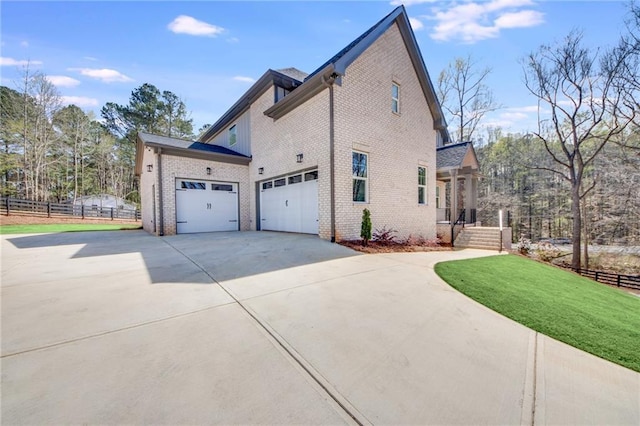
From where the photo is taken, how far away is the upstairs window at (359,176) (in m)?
8.57

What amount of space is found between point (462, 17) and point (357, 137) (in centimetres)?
570

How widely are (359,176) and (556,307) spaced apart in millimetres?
6074

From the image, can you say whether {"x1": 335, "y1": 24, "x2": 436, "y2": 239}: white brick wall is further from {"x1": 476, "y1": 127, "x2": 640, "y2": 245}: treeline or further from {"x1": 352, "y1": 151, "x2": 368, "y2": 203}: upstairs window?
{"x1": 476, "y1": 127, "x2": 640, "y2": 245}: treeline

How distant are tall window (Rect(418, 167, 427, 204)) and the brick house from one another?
0.15 feet

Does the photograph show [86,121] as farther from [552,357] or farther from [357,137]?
[552,357]

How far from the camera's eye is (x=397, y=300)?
3496 mm

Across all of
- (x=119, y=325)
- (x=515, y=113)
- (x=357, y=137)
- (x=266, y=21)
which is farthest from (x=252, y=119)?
(x=515, y=113)

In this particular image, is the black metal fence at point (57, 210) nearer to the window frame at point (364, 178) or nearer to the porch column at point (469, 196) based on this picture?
the window frame at point (364, 178)

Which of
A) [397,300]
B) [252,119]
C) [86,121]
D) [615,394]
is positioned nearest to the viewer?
[615,394]

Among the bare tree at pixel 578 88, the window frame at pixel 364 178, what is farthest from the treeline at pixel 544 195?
the window frame at pixel 364 178

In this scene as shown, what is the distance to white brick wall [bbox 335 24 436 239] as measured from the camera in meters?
8.23

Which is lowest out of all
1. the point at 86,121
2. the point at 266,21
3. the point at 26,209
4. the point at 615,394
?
the point at 615,394

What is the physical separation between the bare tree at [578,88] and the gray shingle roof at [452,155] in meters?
6.32

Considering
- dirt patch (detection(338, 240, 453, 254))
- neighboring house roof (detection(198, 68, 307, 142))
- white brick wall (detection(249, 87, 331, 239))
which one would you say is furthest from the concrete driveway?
neighboring house roof (detection(198, 68, 307, 142))
